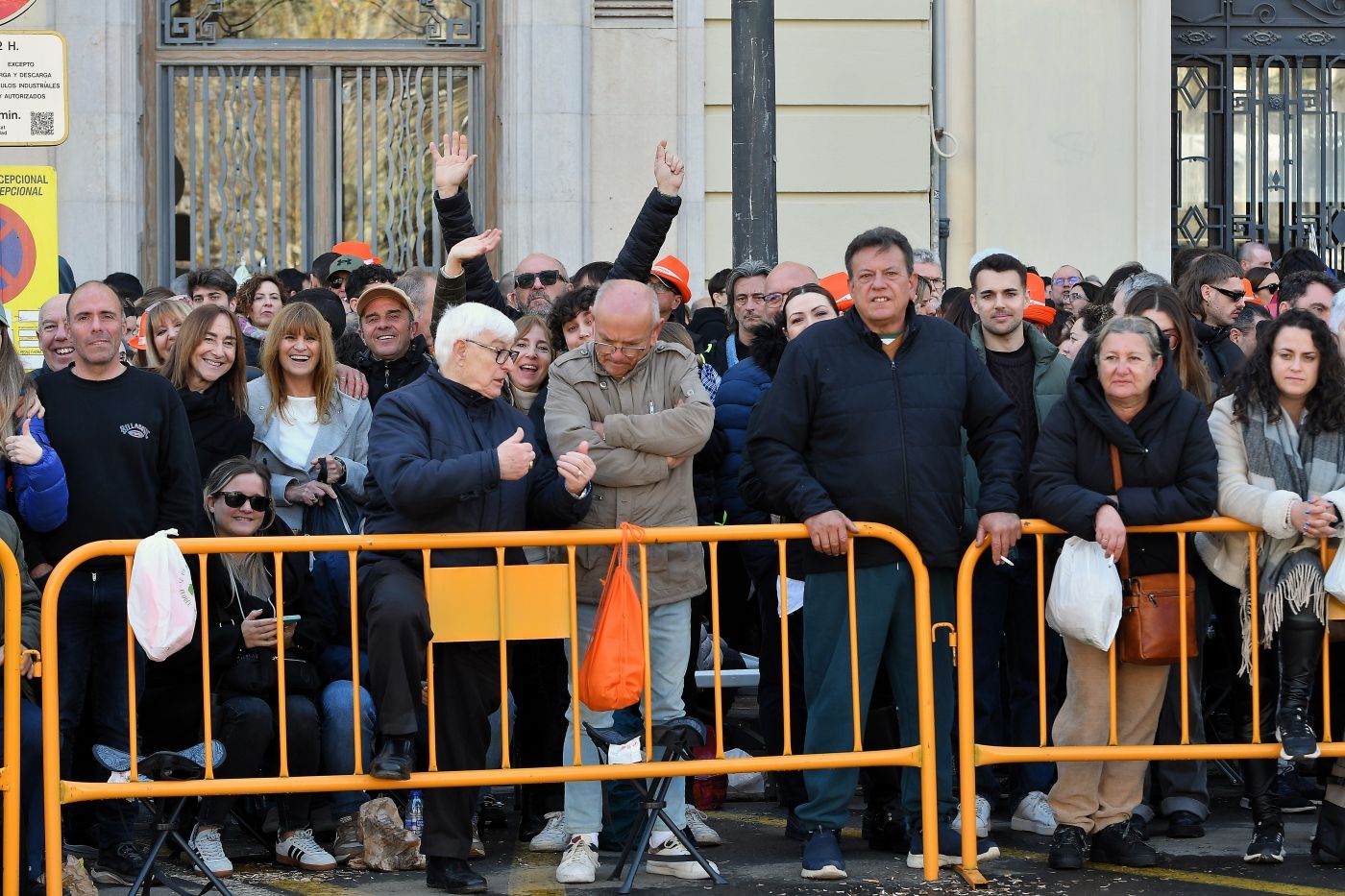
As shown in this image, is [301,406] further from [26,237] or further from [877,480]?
[877,480]

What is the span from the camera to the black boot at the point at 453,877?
678 cm

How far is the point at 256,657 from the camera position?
23.5ft

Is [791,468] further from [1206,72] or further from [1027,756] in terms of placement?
[1206,72]

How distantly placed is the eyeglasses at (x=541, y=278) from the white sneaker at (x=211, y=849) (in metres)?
3.98

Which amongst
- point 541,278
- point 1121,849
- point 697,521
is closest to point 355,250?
point 541,278

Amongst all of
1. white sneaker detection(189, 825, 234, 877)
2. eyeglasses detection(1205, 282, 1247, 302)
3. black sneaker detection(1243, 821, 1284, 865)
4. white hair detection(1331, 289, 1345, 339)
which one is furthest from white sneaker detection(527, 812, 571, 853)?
eyeglasses detection(1205, 282, 1247, 302)

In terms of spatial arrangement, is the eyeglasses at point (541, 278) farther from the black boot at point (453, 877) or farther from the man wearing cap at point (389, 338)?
the black boot at point (453, 877)

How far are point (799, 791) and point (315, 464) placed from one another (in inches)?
90.8

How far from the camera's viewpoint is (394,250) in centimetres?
1369

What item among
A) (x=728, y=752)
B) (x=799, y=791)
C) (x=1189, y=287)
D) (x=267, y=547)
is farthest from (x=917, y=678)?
(x=1189, y=287)

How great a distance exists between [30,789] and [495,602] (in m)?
1.63

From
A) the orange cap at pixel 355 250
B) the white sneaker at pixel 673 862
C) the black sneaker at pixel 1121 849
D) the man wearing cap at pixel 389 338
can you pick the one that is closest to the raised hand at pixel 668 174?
the man wearing cap at pixel 389 338

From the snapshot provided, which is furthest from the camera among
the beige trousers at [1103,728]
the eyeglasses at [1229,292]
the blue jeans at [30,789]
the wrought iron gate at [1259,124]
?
the wrought iron gate at [1259,124]

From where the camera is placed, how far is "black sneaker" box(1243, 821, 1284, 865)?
23.2 ft
